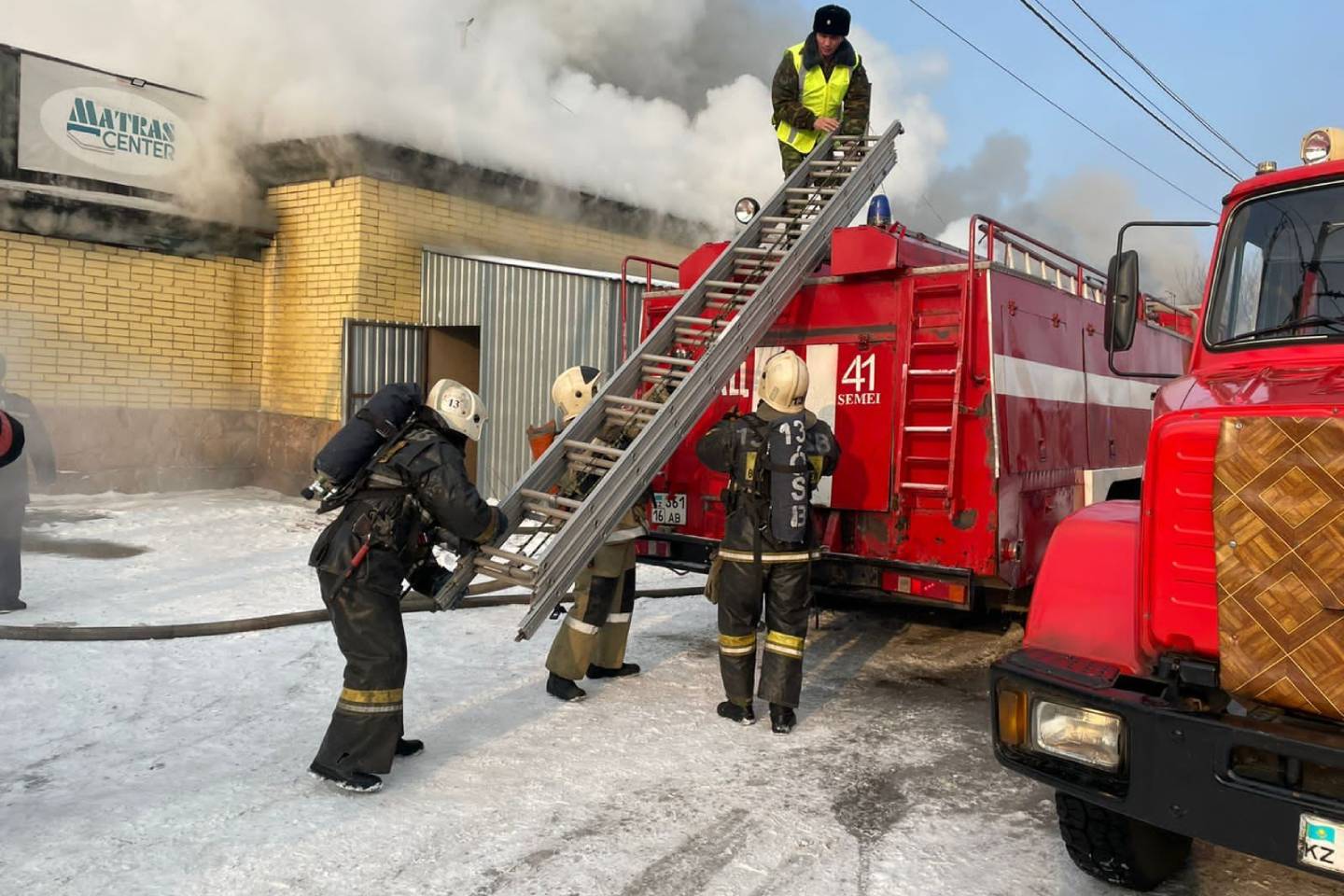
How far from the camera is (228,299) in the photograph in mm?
11766

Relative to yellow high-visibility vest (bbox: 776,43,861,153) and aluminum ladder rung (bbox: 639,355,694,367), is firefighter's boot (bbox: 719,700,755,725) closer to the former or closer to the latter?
aluminum ladder rung (bbox: 639,355,694,367)

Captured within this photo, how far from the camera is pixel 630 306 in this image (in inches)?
401

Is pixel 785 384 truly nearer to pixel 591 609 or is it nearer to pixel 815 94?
pixel 591 609

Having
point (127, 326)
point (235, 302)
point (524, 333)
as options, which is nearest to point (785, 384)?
point (524, 333)

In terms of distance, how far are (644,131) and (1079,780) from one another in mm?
13522

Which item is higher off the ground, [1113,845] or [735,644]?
[735,644]

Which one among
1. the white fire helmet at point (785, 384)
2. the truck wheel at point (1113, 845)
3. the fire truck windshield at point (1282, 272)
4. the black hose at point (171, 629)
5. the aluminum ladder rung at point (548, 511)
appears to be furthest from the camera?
the black hose at point (171, 629)

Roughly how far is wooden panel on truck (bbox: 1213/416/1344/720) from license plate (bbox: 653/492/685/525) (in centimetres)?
388

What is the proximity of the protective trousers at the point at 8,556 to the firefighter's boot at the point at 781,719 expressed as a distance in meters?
4.70

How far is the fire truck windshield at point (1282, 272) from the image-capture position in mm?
3082

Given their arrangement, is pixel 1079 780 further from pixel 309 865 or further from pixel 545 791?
pixel 309 865

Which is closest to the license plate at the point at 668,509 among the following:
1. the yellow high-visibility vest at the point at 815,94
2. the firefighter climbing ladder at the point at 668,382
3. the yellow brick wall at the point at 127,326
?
the firefighter climbing ladder at the point at 668,382

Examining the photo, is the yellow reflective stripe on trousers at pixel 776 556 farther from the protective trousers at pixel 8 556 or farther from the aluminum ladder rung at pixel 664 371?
the protective trousers at pixel 8 556

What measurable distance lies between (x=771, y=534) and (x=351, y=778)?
80.2 inches
